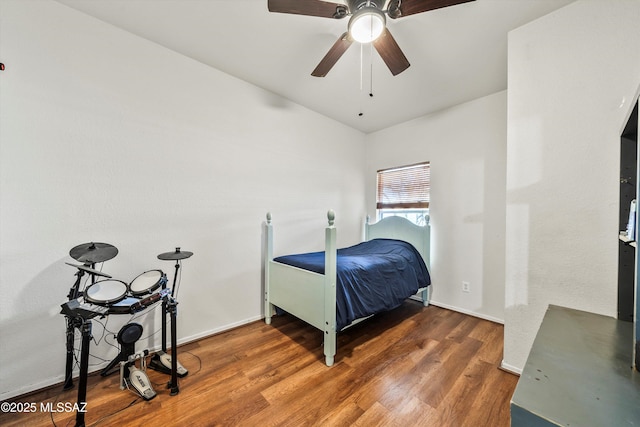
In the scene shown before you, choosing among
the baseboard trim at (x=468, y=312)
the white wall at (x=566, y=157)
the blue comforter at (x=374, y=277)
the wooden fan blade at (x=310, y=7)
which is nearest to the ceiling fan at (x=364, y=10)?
the wooden fan blade at (x=310, y=7)

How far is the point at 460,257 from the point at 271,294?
226 centimetres

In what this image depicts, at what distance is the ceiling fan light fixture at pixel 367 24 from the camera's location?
51.4 inches

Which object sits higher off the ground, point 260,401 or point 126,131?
point 126,131

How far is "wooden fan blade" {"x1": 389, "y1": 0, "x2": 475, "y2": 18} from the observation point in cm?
126

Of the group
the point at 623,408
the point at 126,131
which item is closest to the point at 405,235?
the point at 623,408

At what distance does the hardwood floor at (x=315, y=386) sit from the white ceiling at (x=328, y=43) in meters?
2.53

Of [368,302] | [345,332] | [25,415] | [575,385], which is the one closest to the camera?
[575,385]

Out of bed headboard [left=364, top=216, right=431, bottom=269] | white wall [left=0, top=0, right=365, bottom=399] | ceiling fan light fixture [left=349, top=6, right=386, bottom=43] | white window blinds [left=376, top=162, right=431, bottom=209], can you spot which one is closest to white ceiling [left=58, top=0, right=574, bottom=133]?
white wall [left=0, top=0, right=365, bottom=399]

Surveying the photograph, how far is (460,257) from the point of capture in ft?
9.37

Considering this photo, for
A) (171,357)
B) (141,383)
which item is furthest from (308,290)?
(141,383)

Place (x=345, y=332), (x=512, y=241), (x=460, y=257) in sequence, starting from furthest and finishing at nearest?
(x=460, y=257) < (x=345, y=332) < (x=512, y=241)

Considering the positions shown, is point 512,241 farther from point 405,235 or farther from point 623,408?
point 405,235

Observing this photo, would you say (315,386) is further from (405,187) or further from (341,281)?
(405,187)

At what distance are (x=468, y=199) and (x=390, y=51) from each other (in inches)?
78.6
